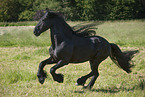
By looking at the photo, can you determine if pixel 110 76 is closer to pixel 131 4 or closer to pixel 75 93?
pixel 75 93

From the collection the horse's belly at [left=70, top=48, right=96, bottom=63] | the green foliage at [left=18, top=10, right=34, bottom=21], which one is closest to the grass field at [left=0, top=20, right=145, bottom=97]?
the horse's belly at [left=70, top=48, right=96, bottom=63]

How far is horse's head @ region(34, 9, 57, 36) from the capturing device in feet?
13.3

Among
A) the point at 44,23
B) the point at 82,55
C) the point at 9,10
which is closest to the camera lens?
the point at 44,23

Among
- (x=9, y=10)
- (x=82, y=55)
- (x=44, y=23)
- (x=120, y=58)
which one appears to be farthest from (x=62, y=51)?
(x=9, y=10)

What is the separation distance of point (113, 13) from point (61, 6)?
1079 cm

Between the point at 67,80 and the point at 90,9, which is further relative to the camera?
the point at 90,9

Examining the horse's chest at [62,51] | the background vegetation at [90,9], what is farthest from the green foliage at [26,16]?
the horse's chest at [62,51]

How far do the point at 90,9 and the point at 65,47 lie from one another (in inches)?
1178

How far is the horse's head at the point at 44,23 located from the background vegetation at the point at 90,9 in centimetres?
2512

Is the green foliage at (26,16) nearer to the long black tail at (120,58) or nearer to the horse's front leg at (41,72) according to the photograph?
the long black tail at (120,58)

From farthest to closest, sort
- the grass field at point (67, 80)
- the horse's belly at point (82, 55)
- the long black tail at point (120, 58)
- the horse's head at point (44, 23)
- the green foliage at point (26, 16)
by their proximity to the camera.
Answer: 1. the green foliage at point (26, 16)
2. the long black tail at point (120, 58)
3. the grass field at point (67, 80)
4. the horse's belly at point (82, 55)
5. the horse's head at point (44, 23)

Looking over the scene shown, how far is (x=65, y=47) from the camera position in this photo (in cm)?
417

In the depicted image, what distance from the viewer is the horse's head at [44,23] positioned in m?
4.04

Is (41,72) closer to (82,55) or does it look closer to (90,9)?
(82,55)
